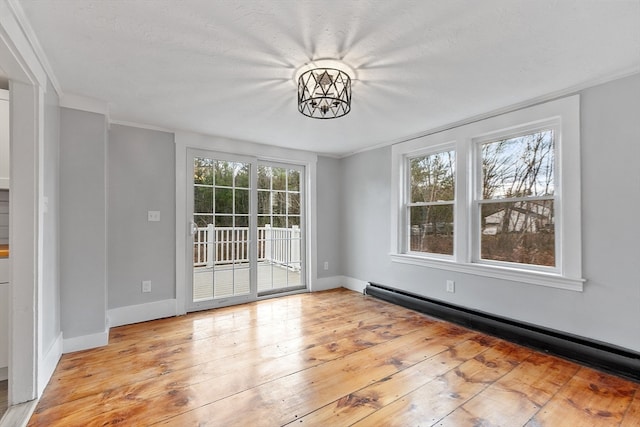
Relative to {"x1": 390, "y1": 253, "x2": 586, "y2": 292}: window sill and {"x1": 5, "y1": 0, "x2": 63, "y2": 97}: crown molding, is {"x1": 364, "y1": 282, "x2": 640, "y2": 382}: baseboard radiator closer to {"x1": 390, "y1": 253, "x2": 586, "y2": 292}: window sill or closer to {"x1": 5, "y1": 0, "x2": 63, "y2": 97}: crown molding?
{"x1": 390, "y1": 253, "x2": 586, "y2": 292}: window sill

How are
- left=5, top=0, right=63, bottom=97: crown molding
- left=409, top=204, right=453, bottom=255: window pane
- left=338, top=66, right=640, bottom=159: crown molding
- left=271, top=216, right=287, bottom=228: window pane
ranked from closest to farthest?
left=5, top=0, right=63, bottom=97: crown molding
left=338, top=66, right=640, bottom=159: crown molding
left=409, top=204, right=453, bottom=255: window pane
left=271, top=216, right=287, bottom=228: window pane

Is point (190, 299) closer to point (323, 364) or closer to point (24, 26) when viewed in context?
point (323, 364)

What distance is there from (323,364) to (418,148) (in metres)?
2.73

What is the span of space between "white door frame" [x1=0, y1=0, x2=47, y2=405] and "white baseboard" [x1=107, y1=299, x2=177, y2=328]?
1.29 metres

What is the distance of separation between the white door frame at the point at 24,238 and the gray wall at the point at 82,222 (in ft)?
2.35

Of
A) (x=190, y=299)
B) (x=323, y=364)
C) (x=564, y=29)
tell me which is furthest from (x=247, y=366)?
(x=564, y=29)

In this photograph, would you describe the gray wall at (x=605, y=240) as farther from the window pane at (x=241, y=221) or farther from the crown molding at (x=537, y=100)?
the window pane at (x=241, y=221)

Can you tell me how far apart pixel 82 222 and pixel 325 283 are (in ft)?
10.6

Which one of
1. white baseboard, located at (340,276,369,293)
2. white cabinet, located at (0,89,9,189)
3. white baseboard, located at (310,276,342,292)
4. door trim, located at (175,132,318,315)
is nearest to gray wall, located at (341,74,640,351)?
white baseboard, located at (340,276,369,293)

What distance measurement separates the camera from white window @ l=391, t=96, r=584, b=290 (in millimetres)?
2490

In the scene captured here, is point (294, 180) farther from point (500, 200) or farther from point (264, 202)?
point (500, 200)

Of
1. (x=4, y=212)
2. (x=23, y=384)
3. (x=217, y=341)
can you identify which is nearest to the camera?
(x=23, y=384)

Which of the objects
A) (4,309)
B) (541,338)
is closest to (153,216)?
(4,309)

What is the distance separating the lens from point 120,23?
5.29 feet
